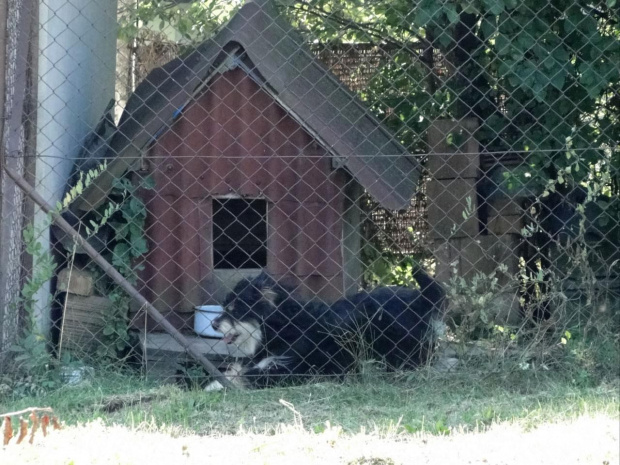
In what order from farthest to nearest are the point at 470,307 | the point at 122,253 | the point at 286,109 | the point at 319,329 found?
the point at 286,109, the point at 122,253, the point at 319,329, the point at 470,307

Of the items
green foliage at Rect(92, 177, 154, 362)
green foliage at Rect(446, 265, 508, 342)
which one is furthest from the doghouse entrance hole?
green foliage at Rect(446, 265, 508, 342)

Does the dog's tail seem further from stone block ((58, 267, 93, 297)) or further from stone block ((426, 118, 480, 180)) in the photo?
stone block ((58, 267, 93, 297))

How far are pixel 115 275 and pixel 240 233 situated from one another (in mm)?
1432

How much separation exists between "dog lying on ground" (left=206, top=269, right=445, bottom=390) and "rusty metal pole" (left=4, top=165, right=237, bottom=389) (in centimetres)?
10

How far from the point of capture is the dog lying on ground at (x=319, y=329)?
4.82 m

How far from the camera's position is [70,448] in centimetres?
322

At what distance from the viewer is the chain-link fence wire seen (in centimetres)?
468

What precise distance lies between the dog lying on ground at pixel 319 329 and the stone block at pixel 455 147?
1.00 metres

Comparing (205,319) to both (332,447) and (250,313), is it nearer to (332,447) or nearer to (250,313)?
(250,313)

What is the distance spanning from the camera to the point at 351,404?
13.9 ft

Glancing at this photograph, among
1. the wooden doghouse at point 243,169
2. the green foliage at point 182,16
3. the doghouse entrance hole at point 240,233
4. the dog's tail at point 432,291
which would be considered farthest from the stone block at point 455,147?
the green foliage at point 182,16

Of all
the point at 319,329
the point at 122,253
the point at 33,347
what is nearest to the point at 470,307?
the point at 319,329

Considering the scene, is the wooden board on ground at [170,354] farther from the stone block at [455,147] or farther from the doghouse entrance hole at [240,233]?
the stone block at [455,147]

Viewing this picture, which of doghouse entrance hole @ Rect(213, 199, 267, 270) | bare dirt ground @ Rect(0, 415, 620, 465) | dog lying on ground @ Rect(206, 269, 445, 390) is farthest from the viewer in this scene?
doghouse entrance hole @ Rect(213, 199, 267, 270)
